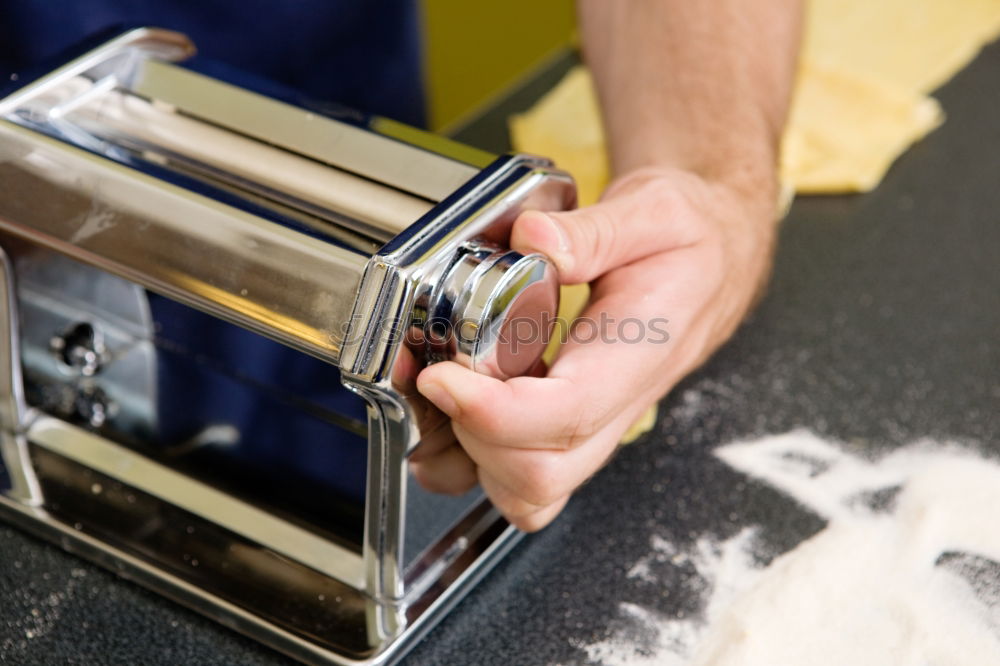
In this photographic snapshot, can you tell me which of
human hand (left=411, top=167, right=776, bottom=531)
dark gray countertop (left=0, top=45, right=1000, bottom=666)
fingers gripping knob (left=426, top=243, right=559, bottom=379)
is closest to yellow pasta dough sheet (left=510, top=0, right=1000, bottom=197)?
dark gray countertop (left=0, top=45, right=1000, bottom=666)

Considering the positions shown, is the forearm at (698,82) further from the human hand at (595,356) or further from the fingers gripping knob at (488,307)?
the fingers gripping knob at (488,307)

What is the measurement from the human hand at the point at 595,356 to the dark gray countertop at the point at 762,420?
5 cm

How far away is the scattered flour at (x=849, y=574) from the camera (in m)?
0.52

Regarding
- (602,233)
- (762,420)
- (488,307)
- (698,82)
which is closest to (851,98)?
(698,82)

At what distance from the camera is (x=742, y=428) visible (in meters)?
0.66

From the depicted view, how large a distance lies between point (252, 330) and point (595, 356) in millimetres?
Answer: 164

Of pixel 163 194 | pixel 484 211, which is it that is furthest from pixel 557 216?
pixel 163 194

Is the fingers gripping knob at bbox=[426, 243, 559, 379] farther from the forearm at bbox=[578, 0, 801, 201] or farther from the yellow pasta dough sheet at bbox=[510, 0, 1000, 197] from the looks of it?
the yellow pasta dough sheet at bbox=[510, 0, 1000, 197]

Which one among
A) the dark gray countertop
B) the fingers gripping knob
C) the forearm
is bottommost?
the dark gray countertop

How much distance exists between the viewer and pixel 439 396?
45 cm

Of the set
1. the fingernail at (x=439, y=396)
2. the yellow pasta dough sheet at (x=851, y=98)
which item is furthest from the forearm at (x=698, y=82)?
the fingernail at (x=439, y=396)

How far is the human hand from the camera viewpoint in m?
0.47

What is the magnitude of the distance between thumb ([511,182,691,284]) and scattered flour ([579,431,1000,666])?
16cm

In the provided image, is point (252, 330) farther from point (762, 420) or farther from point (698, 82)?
point (698, 82)
